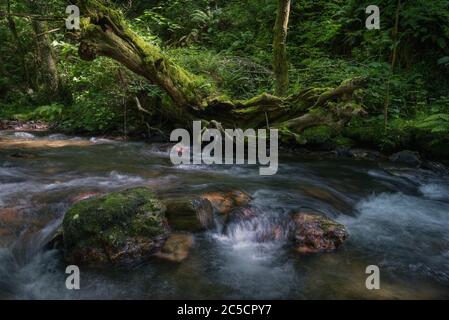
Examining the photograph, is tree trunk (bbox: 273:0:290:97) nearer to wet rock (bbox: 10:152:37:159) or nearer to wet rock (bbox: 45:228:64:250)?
wet rock (bbox: 10:152:37:159)

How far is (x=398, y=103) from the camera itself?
9477mm

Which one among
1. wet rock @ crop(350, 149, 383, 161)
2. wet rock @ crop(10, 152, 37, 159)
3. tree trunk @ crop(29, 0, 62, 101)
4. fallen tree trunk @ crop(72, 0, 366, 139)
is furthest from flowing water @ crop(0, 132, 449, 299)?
tree trunk @ crop(29, 0, 62, 101)

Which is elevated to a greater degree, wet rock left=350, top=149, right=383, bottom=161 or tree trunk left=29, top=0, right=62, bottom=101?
tree trunk left=29, top=0, right=62, bottom=101

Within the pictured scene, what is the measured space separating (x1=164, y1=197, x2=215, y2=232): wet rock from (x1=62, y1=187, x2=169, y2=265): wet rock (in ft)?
0.55

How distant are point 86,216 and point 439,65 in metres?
9.35

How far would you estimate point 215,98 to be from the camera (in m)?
8.91

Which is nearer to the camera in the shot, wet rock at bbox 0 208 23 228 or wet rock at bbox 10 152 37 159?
wet rock at bbox 0 208 23 228

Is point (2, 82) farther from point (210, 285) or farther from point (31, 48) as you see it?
point (210, 285)

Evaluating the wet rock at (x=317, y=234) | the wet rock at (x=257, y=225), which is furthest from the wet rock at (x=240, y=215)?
the wet rock at (x=317, y=234)

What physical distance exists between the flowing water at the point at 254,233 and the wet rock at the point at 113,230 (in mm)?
147

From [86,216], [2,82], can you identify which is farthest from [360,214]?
[2,82]

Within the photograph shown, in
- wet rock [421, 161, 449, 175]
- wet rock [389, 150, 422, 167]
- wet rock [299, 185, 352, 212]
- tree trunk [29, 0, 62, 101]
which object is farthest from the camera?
tree trunk [29, 0, 62, 101]

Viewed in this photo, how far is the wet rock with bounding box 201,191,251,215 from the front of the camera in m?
4.93

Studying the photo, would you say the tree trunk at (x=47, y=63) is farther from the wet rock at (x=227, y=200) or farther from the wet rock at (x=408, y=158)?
the wet rock at (x=408, y=158)
